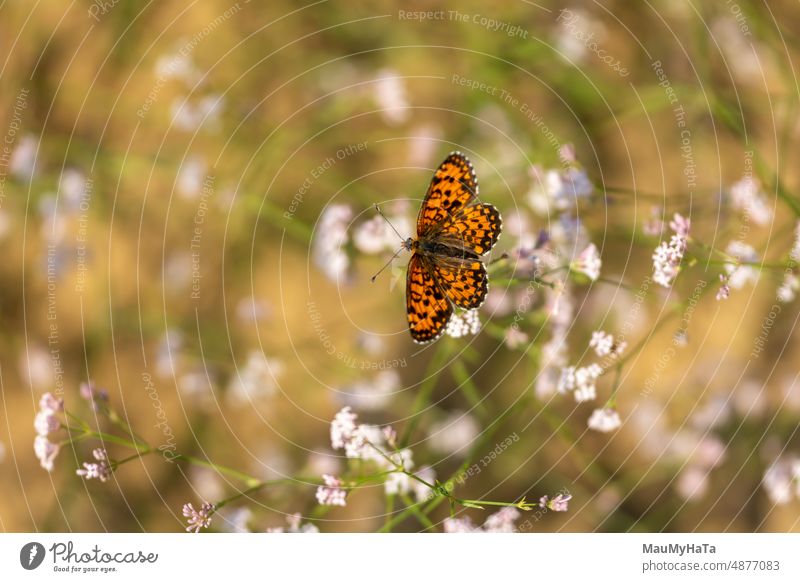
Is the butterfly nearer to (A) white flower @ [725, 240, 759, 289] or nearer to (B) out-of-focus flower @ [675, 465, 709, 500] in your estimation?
(A) white flower @ [725, 240, 759, 289]

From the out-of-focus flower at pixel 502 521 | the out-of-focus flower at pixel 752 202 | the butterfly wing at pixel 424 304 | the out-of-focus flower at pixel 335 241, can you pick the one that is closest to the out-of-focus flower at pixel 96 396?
the out-of-focus flower at pixel 335 241

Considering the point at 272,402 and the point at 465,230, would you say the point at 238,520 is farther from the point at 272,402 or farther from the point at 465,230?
the point at 465,230

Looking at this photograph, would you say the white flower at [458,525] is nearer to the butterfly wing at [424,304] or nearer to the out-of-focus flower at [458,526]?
the out-of-focus flower at [458,526]

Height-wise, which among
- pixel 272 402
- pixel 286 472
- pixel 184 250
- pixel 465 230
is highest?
pixel 184 250

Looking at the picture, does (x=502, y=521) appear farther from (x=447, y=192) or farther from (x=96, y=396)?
(x=96, y=396)

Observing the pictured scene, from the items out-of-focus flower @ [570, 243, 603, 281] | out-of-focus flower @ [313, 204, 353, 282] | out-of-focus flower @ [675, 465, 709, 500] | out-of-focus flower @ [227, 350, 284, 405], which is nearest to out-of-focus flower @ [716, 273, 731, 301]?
out-of-focus flower @ [570, 243, 603, 281]
